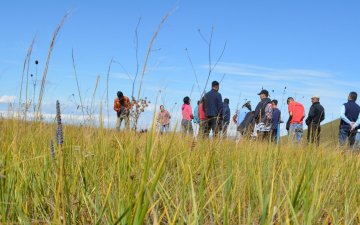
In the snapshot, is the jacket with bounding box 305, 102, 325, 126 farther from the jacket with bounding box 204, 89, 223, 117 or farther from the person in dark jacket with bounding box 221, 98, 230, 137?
the jacket with bounding box 204, 89, 223, 117

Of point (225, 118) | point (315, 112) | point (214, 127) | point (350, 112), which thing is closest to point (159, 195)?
point (214, 127)

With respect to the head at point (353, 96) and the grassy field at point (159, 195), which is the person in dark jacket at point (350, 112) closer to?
the head at point (353, 96)

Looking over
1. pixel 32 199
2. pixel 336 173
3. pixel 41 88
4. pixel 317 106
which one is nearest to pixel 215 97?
pixel 317 106

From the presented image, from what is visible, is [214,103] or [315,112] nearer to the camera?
[214,103]

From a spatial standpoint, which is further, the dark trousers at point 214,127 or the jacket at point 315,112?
the jacket at point 315,112

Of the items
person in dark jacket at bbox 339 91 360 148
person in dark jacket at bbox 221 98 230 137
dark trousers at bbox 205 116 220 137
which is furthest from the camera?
person in dark jacket at bbox 339 91 360 148

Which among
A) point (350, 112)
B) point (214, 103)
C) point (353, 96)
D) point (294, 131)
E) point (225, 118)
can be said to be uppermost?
point (353, 96)

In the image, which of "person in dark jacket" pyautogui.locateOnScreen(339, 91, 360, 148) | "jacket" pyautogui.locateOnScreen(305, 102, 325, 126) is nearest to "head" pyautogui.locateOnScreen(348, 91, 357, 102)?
"person in dark jacket" pyautogui.locateOnScreen(339, 91, 360, 148)

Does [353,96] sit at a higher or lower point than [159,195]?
higher

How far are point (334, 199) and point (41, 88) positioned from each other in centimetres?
156

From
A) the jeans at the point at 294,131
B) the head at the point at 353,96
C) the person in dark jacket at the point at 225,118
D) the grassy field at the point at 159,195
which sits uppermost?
the head at the point at 353,96

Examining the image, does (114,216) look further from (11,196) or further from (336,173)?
(336,173)

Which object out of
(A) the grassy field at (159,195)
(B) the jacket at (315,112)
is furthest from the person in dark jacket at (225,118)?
(A) the grassy field at (159,195)

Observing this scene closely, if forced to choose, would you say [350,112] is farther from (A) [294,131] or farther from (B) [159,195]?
(B) [159,195]
